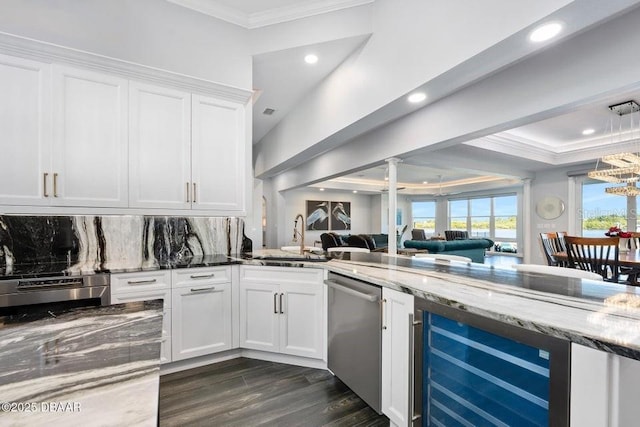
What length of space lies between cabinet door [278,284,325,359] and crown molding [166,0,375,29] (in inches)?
106

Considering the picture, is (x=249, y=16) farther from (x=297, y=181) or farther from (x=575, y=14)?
(x=297, y=181)

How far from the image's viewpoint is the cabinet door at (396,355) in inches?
62.1

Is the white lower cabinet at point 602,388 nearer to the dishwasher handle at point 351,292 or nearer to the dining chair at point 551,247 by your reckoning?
the dishwasher handle at point 351,292

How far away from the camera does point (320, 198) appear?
38.5 ft

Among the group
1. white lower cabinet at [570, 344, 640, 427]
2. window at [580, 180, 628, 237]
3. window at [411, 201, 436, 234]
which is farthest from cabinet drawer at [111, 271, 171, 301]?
window at [411, 201, 436, 234]

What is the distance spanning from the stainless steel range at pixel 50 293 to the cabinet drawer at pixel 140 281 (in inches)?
2.7

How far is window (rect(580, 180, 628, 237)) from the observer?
20.6 feet

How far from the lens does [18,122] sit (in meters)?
2.20

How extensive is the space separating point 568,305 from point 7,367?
173 cm

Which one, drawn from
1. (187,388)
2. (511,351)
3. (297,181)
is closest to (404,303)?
(511,351)

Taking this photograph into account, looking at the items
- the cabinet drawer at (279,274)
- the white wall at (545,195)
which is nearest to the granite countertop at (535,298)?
the cabinet drawer at (279,274)

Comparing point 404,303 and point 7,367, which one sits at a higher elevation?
point 7,367

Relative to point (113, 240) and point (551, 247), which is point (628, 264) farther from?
point (113, 240)

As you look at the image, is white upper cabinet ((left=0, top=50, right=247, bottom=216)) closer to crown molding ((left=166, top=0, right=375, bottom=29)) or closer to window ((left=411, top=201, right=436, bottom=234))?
crown molding ((left=166, top=0, right=375, bottom=29))
